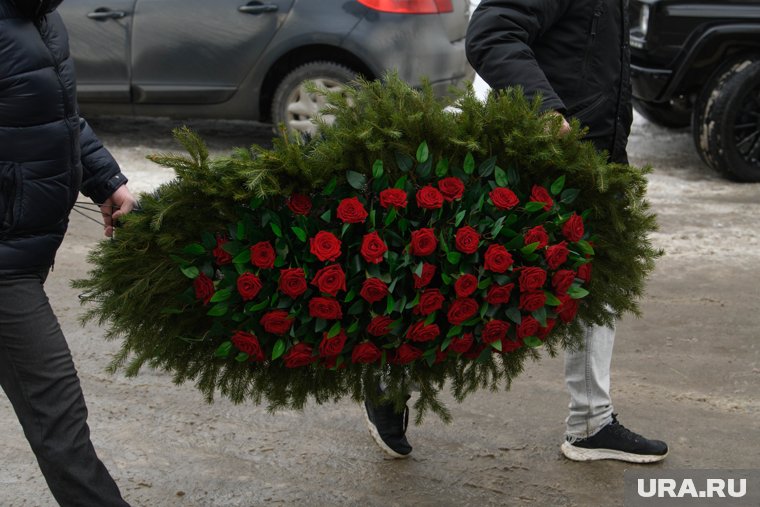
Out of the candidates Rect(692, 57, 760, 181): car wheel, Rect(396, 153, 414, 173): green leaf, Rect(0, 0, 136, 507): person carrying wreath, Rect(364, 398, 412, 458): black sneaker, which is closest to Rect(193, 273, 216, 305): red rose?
Rect(0, 0, 136, 507): person carrying wreath

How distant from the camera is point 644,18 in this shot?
7.89 m

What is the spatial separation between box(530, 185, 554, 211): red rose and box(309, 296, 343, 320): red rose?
666 mm

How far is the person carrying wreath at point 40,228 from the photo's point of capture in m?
2.77

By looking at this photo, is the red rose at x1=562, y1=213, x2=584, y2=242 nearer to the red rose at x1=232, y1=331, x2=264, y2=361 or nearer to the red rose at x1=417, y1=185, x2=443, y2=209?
the red rose at x1=417, y1=185, x2=443, y2=209

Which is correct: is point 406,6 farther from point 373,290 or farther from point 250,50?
point 373,290

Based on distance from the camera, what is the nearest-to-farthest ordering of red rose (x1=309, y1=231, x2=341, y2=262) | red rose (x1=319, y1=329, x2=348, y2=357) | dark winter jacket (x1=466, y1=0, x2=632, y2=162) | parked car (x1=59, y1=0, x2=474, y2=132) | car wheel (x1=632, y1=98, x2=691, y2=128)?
red rose (x1=309, y1=231, x2=341, y2=262)
red rose (x1=319, y1=329, x2=348, y2=357)
dark winter jacket (x1=466, y1=0, x2=632, y2=162)
parked car (x1=59, y1=0, x2=474, y2=132)
car wheel (x1=632, y1=98, x2=691, y2=128)

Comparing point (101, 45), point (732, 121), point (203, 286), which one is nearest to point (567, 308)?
point (203, 286)

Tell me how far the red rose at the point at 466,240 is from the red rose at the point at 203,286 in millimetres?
716

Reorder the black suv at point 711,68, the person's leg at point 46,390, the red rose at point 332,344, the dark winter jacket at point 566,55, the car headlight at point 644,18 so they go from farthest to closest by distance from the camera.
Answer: the car headlight at point 644,18, the black suv at point 711,68, the dark winter jacket at point 566,55, the red rose at point 332,344, the person's leg at point 46,390

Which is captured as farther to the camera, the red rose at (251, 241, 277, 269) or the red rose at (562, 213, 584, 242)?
the red rose at (562, 213, 584, 242)

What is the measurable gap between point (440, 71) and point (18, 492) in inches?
205

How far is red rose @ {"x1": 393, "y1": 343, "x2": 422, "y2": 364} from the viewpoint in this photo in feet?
10.5

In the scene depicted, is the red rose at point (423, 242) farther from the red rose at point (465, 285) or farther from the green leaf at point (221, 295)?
the green leaf at point (221, 295)

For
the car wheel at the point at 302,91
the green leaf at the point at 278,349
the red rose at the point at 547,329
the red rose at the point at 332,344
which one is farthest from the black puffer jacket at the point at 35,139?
the car wheel at the point at 302,91
